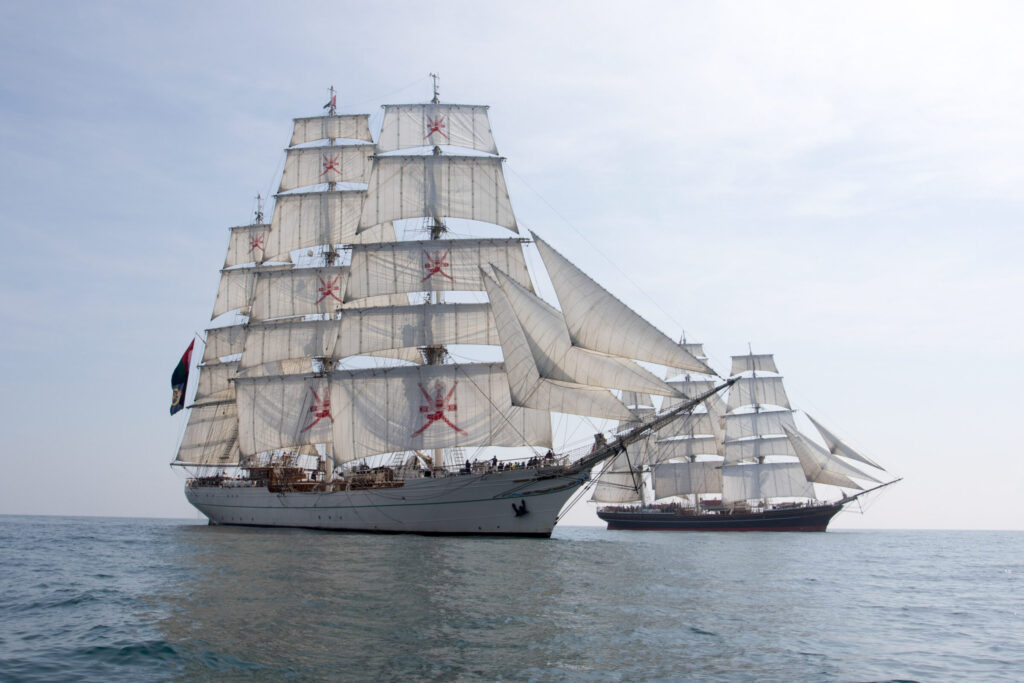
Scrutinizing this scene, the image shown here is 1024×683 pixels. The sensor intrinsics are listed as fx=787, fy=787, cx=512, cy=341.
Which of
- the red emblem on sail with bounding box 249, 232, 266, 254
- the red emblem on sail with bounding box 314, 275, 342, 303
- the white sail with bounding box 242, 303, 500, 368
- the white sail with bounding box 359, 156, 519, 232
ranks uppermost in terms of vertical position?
the red emblem on sail with bounding box 249, 232, 266, 254

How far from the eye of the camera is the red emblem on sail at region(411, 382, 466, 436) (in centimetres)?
5525

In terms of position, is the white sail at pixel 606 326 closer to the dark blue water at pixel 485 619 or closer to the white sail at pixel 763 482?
the dark blue water at pixel 485 619

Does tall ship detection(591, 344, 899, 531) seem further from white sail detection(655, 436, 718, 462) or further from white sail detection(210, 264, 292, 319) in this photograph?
white sail detection(210, 264, 292, 319)

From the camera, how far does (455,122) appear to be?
60.5m

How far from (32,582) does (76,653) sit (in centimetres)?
1495

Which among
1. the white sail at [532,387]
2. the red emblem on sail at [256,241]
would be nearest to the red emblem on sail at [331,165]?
the red emblem on sail at [256,241]

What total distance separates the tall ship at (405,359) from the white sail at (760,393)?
48.7m

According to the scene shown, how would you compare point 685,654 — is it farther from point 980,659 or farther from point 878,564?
point 878,564

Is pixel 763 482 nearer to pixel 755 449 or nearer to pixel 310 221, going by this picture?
→ pixel 755 449

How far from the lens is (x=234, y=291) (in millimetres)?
79562

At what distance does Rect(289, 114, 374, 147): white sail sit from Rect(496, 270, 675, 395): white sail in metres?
34.5

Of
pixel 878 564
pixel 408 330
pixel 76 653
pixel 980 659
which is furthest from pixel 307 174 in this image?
pixel 980 659

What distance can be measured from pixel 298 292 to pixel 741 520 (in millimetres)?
59192

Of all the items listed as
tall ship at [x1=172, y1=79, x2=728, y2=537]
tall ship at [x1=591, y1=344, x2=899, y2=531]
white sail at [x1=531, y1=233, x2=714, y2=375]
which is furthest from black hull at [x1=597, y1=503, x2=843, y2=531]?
white sail at [x1=531, y1=233, x2=714, y2=375]
